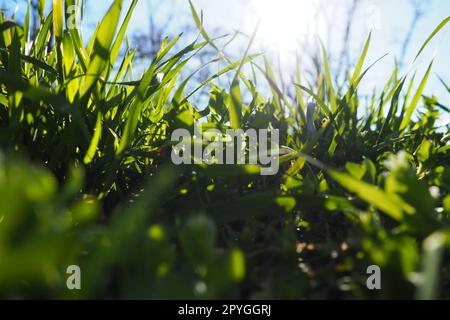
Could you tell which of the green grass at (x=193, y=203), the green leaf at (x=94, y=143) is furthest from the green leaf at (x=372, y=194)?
the green leaf at (x=94, y=143)

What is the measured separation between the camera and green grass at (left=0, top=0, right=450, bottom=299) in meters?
0.31

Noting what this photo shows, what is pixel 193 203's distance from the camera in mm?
686

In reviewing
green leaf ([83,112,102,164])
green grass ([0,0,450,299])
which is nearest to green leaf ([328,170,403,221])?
green grass ([0,0,450,299])

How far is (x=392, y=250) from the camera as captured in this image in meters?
0.37

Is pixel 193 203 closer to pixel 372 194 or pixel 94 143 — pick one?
pixel 94 143

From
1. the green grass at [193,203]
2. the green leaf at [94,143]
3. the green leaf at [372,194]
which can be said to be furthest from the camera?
the green leaf at [94,143]

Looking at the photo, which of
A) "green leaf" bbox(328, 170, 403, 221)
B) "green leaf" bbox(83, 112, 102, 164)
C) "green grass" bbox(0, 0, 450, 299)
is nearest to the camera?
"green grass" bbox(0, 0, 450, 299)

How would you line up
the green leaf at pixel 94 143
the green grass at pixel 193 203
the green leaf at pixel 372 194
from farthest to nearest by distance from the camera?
the green leaf at pixel 94 143 → the green leaf at pixel 372 194 → the green grass at pixel 193 203

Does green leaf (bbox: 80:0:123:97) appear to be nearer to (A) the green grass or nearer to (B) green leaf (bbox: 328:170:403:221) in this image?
(A) the green grass

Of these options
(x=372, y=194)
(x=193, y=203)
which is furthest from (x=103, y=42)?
(x=372, y=194)

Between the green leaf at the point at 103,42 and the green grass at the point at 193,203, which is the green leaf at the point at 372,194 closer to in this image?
the green grass at the point at 193,203

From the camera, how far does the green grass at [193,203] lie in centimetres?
31
